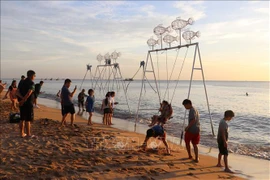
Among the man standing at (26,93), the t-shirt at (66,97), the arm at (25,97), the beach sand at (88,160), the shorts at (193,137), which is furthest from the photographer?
the t-shirt at (66,97)

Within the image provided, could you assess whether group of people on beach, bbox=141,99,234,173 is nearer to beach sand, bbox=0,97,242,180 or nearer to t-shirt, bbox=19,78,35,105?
beach sand, bbox=0,97,242,180

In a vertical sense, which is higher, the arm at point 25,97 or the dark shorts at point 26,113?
the arm at point 25,97

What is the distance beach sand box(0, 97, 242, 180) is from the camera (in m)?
5.07

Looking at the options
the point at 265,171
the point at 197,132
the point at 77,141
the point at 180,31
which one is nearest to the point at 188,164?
the point at 197,132

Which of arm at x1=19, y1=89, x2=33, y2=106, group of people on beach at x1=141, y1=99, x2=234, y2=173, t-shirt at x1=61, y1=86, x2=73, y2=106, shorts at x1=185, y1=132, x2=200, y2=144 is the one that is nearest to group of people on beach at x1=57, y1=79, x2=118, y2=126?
t-shirt at x1=61, y1=86, x2=73, y2=106

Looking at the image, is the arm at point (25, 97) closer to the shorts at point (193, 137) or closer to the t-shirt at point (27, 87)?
the t-shirt at point (27, 87)

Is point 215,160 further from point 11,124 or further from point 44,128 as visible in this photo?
point 11,124

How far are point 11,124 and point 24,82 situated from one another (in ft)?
10.4

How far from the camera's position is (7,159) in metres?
5.56

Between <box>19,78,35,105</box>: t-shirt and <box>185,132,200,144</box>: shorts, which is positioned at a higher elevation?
<box>19,78,35,105</box>: t-shirt

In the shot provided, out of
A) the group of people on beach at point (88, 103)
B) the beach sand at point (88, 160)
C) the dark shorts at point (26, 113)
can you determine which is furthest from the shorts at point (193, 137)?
the group of people on beach at point (88, 103)

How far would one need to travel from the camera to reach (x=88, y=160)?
5.84 m

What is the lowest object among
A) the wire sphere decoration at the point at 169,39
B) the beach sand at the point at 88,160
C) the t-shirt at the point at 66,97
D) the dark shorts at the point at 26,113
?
the beach sand at the point at 88,160

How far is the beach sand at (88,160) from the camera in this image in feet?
16.6
